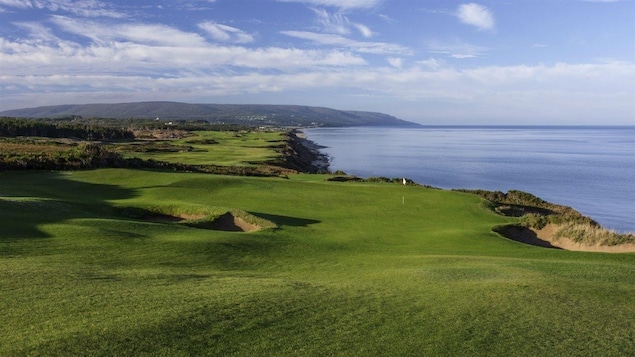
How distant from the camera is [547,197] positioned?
57406 millimetres

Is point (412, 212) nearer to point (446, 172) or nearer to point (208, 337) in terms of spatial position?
point (208, 337)

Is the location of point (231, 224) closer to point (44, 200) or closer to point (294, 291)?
point (44, 200)

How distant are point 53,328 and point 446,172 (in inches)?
3207

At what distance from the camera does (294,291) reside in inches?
413

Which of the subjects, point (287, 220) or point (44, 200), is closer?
point (44, 200)

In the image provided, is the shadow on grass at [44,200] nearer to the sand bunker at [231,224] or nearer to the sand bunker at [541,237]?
the sand bunker at [231,224]

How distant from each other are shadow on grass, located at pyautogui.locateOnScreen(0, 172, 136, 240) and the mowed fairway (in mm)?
143

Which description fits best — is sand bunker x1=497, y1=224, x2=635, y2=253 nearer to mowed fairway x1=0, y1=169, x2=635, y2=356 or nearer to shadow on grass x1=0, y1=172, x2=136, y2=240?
mowed fairway x1=0, y1=169, x2=635, y2=356

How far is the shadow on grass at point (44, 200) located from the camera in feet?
52.7

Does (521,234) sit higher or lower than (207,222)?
lower

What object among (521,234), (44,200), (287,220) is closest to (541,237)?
(521,234)

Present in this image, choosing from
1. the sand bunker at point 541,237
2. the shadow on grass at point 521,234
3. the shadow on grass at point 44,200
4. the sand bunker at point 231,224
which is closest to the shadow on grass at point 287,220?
the sand bunker at point 231,224

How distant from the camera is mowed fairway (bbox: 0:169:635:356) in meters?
7.55

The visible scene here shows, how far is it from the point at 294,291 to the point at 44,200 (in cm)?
1534
